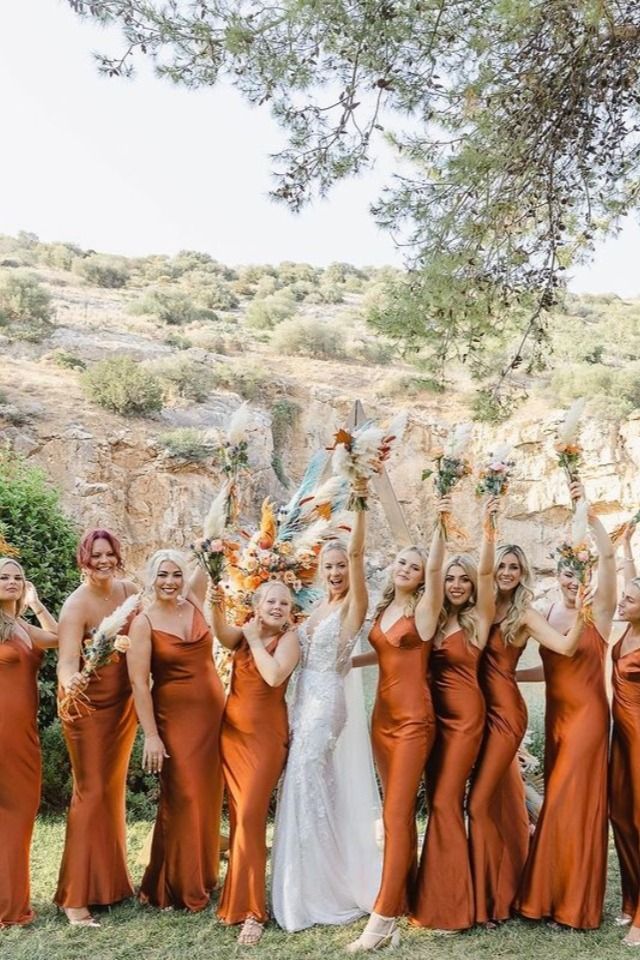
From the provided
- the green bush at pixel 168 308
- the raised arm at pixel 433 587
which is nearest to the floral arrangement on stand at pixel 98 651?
the raised arm at pixel 433 587

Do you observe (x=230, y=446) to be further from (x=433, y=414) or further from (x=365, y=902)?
A: (x=433, y=414)

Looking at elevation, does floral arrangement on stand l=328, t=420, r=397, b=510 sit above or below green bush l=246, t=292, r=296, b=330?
below

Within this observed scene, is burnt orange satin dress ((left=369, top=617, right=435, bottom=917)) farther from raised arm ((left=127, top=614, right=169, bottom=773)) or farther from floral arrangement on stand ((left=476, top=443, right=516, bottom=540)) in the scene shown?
raised arm ((left=127, top=614, right=169, bottom=773))

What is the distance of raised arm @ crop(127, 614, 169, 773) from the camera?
5578 mm

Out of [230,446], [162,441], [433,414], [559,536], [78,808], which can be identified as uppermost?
[433,414]

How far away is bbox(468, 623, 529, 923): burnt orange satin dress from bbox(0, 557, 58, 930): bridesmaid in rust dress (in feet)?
8.22

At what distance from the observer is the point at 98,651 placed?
5.46 metres

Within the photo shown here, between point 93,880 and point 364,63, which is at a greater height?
point 364,63

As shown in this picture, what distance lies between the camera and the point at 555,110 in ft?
25.2

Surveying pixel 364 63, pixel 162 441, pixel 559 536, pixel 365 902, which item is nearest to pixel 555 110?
pixel 364 63

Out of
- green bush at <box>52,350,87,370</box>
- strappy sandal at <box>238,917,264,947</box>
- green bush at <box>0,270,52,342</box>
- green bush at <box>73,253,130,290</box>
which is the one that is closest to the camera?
strappy sandal at <box>238,917,264,947</box>

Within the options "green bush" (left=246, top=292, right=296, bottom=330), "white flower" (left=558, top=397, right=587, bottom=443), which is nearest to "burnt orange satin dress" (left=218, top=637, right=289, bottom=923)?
"white flower" (left=558, top=397, right=587, bottom=443)

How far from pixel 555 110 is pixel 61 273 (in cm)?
3344

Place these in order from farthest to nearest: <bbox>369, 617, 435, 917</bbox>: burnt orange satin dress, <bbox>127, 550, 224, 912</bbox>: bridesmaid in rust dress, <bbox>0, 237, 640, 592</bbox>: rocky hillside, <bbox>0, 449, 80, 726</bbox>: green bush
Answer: <bbox>0, 237, 640, 592</bbox>: rocky hillside < <bbox>0, 449, 80, 726</bbox>: green bush < <bbox>127, 550, 224, 912</bbox>: bridesmaid in rust dress < <bbox>369, 617, 435, 917</bbox>: burnt orange satin dress
